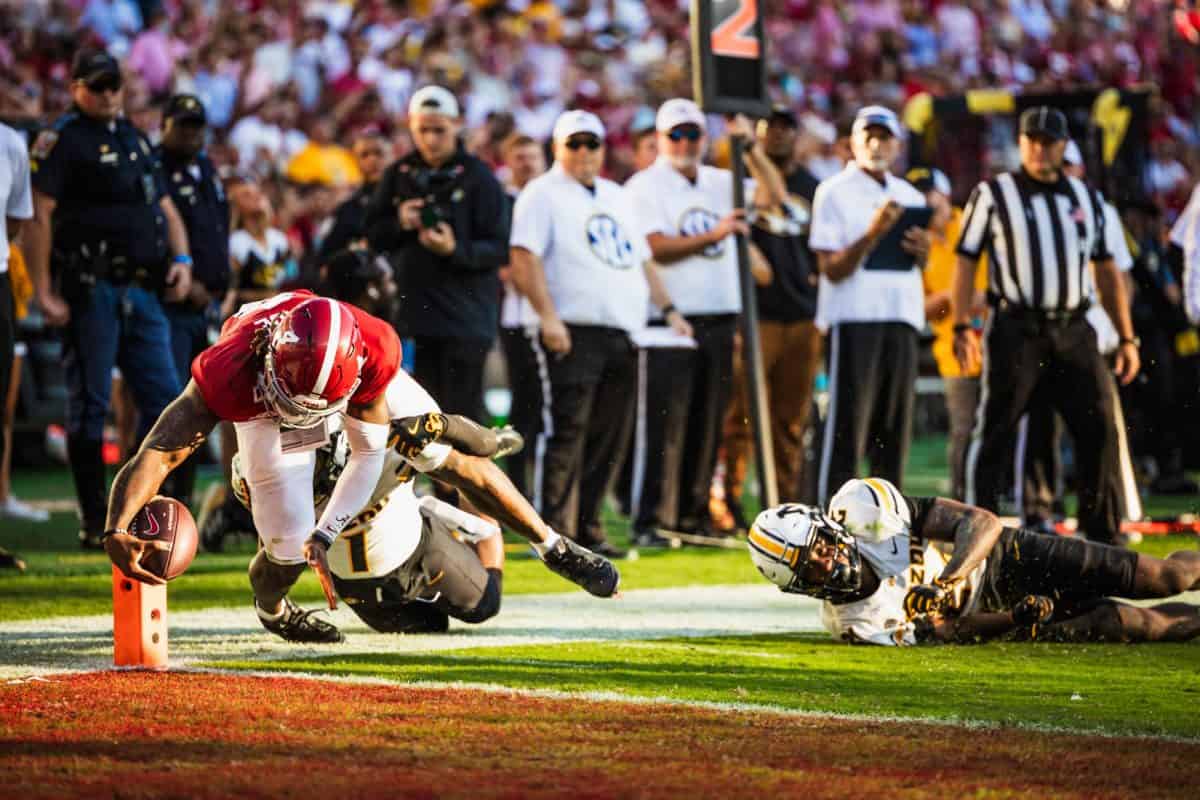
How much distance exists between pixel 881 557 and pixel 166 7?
472 inches

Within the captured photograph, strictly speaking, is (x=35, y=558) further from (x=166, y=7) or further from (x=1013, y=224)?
(x=166, y=7)

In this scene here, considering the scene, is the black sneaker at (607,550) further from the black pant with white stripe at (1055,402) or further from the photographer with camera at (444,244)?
the black pant with white stripe at (1055,402)

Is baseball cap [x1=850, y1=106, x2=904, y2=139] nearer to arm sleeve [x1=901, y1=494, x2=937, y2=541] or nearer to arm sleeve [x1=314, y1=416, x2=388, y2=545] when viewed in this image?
arm sleeve [x1=901, y1=494, x2=937, y2=541]

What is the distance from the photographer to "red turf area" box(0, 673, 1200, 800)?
4230 mm

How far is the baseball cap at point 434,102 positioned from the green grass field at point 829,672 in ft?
9.76

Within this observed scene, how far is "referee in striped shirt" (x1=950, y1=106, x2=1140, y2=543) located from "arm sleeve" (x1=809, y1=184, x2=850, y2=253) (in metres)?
0.68

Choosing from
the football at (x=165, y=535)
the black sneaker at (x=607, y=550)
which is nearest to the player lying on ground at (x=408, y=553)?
the football at (x=165, y=535)

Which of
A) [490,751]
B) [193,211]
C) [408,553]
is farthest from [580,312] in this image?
[490,751]

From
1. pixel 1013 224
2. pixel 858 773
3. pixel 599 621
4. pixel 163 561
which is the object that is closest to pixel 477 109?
pixel 1013 224

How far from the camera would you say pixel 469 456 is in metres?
6.70

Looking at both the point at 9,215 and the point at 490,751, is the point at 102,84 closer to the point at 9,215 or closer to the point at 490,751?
the point at 9,215

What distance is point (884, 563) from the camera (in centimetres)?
679

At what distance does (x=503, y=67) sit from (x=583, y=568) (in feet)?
42.4

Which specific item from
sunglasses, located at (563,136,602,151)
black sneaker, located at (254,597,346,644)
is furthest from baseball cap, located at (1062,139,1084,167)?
black sneaker, located at (254,597,346,644)
